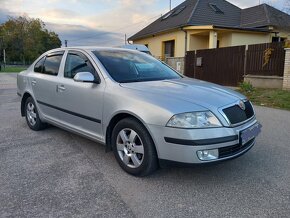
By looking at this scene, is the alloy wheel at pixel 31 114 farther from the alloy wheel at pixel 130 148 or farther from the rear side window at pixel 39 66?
the alloy wheel at pixel 130 148

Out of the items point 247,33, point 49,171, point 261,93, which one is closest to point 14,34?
point 247,33

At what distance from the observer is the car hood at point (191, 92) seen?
334cm

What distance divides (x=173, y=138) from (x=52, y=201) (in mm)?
1407

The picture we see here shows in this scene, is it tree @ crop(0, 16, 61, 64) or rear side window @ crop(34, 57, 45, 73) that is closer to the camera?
rear side window @ crop(34, 57, 45, 73)

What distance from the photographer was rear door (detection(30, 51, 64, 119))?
4996 mm

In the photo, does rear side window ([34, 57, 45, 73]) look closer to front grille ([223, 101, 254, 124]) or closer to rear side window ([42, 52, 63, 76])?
rear side window ([42, 52, 63, 76])

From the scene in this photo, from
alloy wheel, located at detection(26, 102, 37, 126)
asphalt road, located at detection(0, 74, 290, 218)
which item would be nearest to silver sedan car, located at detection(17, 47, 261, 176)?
asphalt road, located at detection(0, 74, 290, 218)

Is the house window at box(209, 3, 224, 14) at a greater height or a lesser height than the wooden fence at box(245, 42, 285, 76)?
greater

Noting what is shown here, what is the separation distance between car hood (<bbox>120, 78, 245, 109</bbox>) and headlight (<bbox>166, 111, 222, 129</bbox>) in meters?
0.15

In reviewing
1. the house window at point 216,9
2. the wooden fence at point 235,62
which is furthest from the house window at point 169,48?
the wooden fence at point 235,62

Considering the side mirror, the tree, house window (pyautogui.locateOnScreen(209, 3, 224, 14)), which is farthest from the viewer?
the tree

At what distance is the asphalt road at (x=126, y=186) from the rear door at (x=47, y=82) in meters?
0.71

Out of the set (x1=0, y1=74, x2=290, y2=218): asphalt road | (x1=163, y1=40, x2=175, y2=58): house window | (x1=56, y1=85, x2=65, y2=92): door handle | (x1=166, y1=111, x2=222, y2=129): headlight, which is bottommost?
(x1=0, y1=74, x2=290, y2=218): asphalt road

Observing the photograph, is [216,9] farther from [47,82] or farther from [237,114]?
[237,114]
